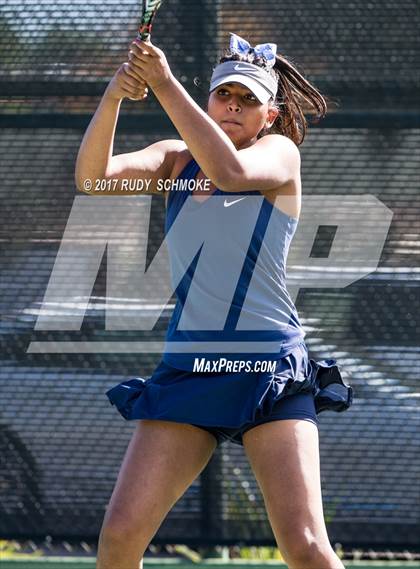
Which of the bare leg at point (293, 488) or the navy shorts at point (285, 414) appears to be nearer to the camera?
the bare leg at point (293, 488)

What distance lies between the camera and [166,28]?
172 inches

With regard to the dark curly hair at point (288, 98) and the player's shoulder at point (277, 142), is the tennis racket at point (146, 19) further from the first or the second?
the dark curly hair at point (288, 98)

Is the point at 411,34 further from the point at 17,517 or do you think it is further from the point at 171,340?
the point at 17,517

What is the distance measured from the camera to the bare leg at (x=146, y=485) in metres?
2.76

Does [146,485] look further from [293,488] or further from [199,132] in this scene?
[199,132]

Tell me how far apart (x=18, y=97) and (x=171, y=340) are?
1.77m

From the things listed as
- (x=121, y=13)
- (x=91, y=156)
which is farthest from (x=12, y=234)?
(x=91, y=156)

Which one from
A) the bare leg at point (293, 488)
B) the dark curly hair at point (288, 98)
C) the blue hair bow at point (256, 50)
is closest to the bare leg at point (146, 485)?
the bare leg at point (293, 488)

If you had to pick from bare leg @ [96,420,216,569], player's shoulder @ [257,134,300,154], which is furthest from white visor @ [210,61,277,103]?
bare leg @ [96,420,216,569]

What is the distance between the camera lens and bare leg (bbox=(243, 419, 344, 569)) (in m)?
2.68

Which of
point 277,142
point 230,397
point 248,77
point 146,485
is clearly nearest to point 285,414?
point 230,397

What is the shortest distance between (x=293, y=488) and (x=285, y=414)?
0.65ft

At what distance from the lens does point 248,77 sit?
9.67ft

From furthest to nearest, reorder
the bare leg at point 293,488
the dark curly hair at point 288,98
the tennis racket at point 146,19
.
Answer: the dark curly hair at point 288,98 < the bare leg at point 293,488 < the tennis racket at point 146,19
